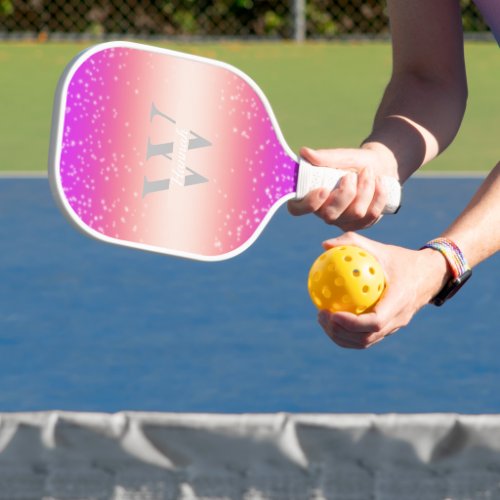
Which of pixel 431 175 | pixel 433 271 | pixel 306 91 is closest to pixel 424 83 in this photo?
pixel 433 271

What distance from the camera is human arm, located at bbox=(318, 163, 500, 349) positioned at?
6.69ft

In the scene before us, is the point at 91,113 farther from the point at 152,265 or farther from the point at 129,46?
the point at 152,265

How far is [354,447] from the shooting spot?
2359 mm

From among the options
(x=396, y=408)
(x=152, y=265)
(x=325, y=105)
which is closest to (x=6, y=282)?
(x=152, y=265)

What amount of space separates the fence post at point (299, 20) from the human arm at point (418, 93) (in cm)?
1008

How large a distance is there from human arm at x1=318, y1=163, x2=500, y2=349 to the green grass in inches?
206

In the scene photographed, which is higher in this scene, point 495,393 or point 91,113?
point 91,113

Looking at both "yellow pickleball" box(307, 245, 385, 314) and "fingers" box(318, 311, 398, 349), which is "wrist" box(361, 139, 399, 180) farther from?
"fingers" box(318, 311, 398, 349)

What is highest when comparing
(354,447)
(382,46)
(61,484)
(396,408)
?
(354,447)

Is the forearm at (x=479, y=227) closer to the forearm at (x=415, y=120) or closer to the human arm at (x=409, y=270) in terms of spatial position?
the human arm at (x=409, y=270)

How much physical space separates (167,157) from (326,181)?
0.26 metres

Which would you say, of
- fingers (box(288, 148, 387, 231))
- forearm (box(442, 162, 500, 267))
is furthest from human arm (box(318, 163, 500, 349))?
fingers (box(288, 148, 387, 231))

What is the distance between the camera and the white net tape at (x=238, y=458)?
2.35 meters

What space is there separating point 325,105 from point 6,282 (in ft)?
14.0
